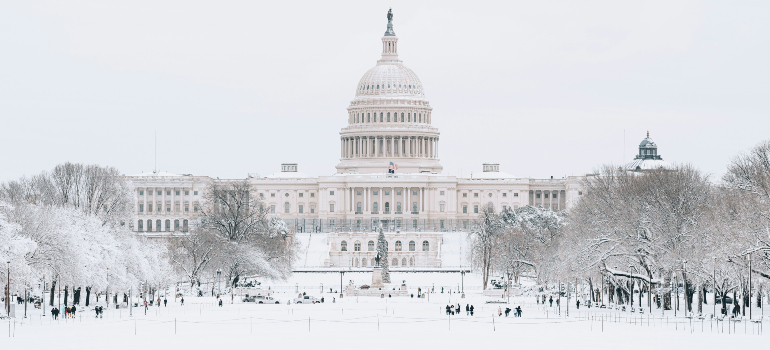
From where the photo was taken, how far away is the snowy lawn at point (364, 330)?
60.4m

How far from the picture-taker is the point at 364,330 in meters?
67.9

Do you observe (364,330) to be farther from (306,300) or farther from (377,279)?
(377,279)

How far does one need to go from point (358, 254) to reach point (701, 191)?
260 ft

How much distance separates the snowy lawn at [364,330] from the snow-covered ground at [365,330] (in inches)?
1.7

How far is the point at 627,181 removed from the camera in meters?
99.4

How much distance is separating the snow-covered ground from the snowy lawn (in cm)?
4

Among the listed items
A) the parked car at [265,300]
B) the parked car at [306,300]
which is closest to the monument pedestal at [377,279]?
the parked car at [306,300]

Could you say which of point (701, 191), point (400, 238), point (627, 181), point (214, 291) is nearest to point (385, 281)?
point (214, 291)

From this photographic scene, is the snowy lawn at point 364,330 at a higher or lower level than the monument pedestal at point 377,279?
lower

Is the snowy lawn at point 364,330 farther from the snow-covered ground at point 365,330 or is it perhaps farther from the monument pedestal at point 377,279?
the monument pedestal at point 377,279

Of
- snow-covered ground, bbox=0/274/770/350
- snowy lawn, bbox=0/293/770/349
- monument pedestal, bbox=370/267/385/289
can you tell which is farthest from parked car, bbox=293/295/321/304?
monument pedestal, bbox=370/267/385/289

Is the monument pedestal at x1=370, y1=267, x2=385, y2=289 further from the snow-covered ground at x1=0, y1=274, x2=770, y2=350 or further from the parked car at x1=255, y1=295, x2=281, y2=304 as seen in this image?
the snow-covered ground at x1=0, y1=274, x2=770, y2=350

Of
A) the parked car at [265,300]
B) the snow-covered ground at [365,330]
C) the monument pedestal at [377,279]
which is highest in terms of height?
the monument pedestal at [377,279]

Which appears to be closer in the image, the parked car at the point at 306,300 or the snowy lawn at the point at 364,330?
the snowy lawn at the point at 364,330
